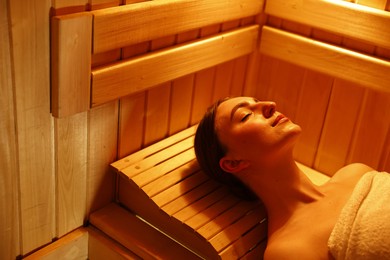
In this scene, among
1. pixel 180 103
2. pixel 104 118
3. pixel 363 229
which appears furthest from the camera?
pixel 180 103

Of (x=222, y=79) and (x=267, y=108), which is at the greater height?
(x=267, y=108)

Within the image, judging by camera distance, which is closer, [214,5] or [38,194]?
[38,194]

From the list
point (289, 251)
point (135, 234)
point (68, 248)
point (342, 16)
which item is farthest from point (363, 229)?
point (68, 248)

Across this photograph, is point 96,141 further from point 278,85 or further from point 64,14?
point 278,85

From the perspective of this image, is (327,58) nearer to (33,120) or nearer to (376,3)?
(376,3)

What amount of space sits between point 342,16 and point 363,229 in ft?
3.17

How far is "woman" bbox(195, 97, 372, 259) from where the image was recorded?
1924 millimetres

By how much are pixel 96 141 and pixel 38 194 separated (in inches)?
11.3

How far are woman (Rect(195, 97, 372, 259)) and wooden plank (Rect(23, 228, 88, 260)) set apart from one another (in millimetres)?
573

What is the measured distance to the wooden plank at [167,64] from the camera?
1.90m

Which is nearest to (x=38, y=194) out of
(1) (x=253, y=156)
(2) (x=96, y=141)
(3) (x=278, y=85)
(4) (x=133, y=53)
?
(2) (x=96, y=141)

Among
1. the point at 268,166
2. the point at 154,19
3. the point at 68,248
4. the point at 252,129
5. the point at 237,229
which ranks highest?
the point at 154,19

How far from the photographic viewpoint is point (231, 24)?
249 cm

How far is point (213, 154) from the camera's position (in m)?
2.04
